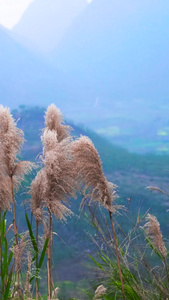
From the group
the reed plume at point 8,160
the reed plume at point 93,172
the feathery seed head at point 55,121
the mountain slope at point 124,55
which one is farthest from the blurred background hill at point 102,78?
the reed plume at point 93,172

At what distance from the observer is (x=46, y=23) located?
6098 millimetres

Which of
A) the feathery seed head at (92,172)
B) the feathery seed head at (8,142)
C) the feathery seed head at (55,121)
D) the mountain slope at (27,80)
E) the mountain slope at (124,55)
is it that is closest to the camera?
the feathery seed head at (92,172)

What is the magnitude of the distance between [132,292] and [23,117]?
3.41 meters

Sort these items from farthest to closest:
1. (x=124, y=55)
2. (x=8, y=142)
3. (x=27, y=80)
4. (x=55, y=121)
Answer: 1. (x=124, y=55)
2. (x=27, y=80)
3. (x=55, y=121)
4. (x=8, y=142)

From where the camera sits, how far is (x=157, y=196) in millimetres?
4402

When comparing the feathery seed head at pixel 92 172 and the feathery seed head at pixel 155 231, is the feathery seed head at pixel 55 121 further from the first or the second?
the feathery seed head at pixel 155 231

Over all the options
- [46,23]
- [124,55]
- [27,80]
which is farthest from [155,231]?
[46,23]

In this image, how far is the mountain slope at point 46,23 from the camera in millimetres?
6012

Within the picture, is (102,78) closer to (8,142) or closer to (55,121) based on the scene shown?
(55,121)

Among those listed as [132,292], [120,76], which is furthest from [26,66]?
[132,292]

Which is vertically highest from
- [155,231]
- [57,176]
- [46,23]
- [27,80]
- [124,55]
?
[46,23]

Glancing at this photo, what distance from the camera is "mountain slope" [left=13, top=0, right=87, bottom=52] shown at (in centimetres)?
601

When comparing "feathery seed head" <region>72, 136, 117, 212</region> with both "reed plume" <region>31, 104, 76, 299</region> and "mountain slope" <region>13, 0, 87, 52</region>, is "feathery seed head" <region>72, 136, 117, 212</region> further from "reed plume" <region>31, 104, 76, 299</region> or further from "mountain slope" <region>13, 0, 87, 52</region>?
"mountain slope" <region>13, 0, 87, 52</region>

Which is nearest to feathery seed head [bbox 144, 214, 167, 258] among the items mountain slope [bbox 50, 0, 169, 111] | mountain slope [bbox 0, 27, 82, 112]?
mountain slope [bbox 0, 27, 82, 112]
